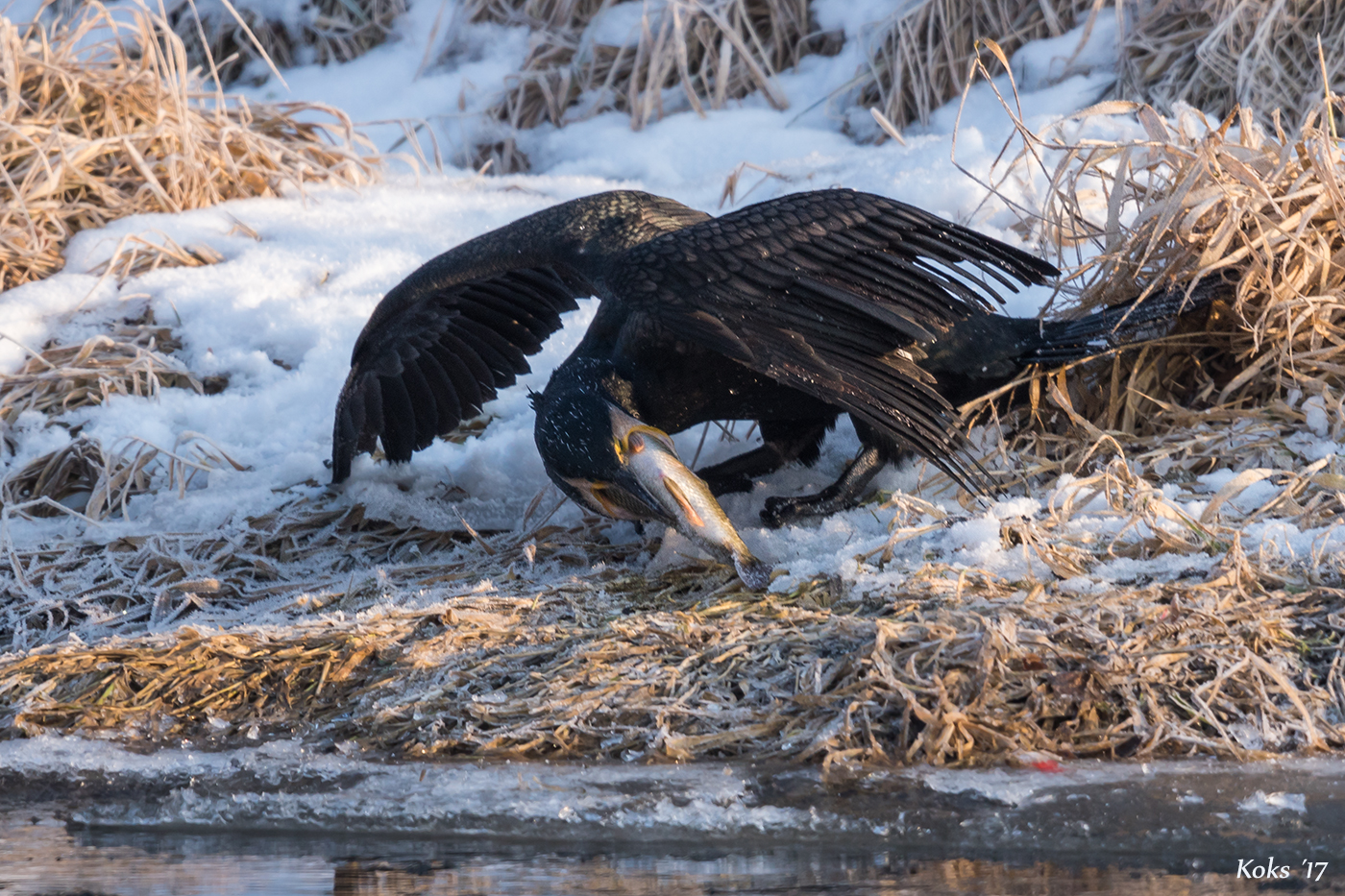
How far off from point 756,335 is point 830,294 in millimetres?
196

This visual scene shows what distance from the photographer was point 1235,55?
472cm

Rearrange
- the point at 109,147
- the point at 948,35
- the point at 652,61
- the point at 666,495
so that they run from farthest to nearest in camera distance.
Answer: the point at 652,61, the point at 948,35, the point at 109,147, the point at 666,495

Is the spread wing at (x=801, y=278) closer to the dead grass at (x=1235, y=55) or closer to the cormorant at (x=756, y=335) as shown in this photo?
the cormorant at (x=756, y=335)

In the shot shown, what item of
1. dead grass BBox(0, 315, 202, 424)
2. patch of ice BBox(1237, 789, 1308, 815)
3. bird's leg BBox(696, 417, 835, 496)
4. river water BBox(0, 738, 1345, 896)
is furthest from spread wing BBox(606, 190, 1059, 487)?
dead grass BBox(0, 315, 202, 424)

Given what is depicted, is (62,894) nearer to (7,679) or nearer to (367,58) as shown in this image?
(7,679)

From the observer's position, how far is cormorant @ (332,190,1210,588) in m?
2.55

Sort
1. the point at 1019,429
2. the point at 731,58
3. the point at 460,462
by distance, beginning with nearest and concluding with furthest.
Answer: the point at 1019,429 < the point at 460,462 < the point at 731,58

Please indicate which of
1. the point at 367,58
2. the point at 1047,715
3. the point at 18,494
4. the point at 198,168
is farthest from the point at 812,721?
the point at 367,58

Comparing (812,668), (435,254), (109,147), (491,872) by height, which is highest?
(109,147)

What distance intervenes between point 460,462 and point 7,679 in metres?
1.47

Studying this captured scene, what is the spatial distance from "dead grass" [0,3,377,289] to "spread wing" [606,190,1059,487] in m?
2.91

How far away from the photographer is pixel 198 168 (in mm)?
4984

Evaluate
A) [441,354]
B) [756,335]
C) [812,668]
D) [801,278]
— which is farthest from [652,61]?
[812,668]

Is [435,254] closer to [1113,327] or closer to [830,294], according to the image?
[830,294]
